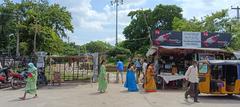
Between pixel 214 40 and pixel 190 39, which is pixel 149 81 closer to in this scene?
pixel 190 39

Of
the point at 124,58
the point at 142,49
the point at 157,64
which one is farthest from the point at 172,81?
the point at 142,49

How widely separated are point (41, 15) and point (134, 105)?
3942 cm

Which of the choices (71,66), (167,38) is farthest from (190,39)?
(71,66)

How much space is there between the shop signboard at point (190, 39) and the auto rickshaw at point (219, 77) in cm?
1030

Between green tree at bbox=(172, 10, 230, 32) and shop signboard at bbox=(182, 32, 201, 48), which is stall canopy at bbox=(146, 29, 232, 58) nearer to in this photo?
shop signboard at bbox=(182, 32, 201, 48)

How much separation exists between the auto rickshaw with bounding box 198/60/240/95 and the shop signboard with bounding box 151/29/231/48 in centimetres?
1030

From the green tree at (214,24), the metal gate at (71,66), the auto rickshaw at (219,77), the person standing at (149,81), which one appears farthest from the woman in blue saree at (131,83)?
the green tree at (214,24)

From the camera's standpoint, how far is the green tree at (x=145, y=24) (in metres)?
79.4

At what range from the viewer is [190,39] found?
31.1 m

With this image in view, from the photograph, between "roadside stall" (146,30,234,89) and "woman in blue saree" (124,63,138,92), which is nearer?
"woman in blue saree" (124,63,138,92)

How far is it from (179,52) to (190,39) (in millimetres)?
4661

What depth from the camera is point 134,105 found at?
16203 millimetres

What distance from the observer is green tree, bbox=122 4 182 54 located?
79.4 meters

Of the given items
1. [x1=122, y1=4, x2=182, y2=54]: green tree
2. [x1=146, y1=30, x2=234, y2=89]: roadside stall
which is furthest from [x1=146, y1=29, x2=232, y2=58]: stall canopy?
[x1=122, y1=4, x2=182, y2=54]: green tree
